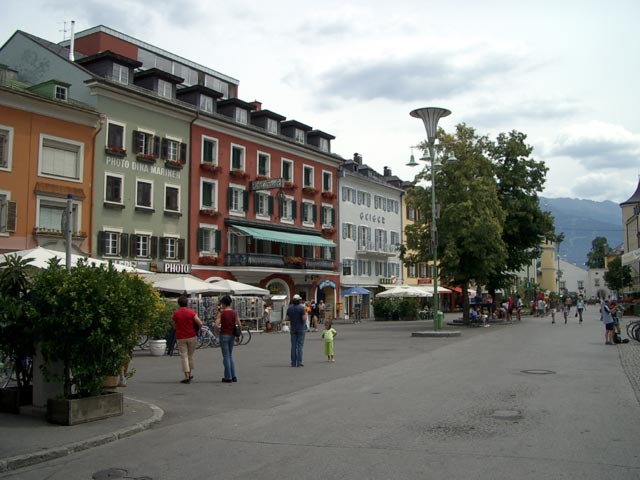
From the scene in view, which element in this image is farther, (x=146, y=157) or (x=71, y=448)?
(x=146, y=157)

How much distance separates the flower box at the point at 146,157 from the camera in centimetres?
3709

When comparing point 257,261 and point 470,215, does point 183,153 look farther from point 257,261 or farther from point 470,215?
point 470,215

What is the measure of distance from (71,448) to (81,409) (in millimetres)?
1370

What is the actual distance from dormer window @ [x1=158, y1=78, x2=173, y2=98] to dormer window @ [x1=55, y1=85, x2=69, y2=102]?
6.41 meters

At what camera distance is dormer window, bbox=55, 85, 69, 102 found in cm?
3331

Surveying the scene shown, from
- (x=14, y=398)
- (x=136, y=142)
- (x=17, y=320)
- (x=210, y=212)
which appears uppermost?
(x=136, y=142)

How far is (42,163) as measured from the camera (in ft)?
105

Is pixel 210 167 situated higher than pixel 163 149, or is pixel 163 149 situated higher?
pixel 163 149

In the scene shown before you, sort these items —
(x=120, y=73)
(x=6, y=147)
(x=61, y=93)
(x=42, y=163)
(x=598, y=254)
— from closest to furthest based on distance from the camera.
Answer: (x=6, y=147) → (x=42, y=163) → (x=61, y=93) → (x=120, y=73) → (x=598, y=254)

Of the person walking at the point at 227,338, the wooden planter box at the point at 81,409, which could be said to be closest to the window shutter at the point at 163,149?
the person walking at the point at 227,338

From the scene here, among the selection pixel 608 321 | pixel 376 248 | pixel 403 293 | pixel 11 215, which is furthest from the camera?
pixel 376 248

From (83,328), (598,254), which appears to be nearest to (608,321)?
(83,328)

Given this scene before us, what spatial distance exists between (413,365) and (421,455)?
382 inches

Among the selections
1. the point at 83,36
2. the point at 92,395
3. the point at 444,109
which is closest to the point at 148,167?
the point at 83,36
